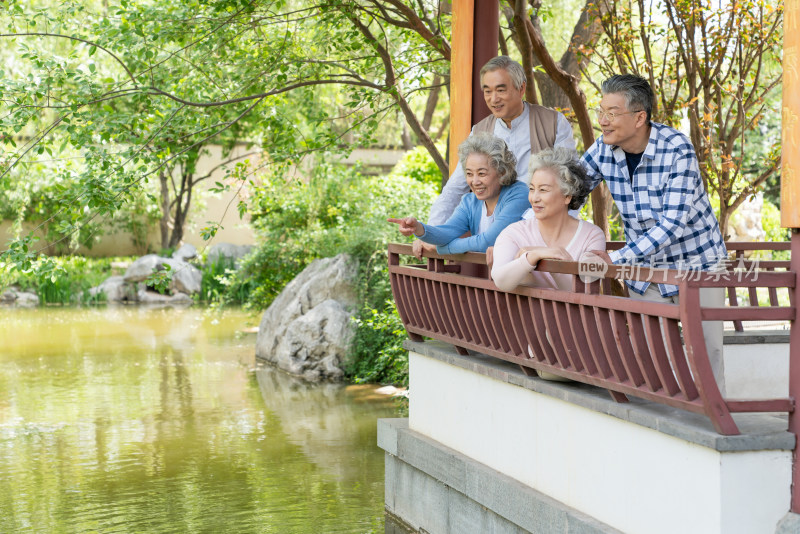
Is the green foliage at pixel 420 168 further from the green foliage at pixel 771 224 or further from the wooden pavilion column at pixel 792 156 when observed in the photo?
the wooden pavilion column at pixel 792 156

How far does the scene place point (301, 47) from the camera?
370 inches

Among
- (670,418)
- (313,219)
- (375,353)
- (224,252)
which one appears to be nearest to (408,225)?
(670,418)

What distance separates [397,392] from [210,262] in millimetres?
10792

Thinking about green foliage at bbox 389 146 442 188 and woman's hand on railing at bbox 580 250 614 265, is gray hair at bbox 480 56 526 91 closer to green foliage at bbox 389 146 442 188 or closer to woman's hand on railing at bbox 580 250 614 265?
woman's hand on railing at bbox 580 250 614 265

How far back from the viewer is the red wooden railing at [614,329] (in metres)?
2.86

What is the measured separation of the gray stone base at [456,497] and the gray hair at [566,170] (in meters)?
1.20

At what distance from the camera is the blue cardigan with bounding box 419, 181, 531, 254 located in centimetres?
440

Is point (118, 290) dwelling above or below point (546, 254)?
below

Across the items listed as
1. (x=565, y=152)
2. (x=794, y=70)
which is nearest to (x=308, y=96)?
(x=565, y=152)

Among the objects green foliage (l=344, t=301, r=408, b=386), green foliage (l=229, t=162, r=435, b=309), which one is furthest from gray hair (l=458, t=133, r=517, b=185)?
green foliage (l=229, t=162, r=435, b=309)

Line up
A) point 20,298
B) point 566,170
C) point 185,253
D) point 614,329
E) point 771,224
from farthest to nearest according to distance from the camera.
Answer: point 185,253 → point 20,298 → point 771,224 → point 566,170 → point 614,329

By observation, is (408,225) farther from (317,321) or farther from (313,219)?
(313,219)

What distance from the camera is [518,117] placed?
467 centimetres

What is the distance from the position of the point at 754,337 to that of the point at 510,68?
5.97ft
